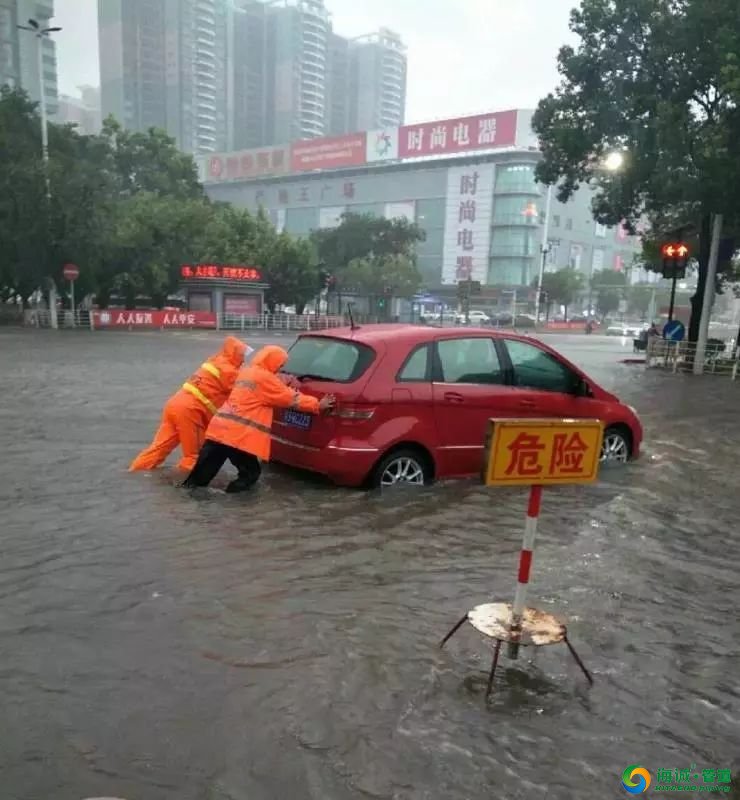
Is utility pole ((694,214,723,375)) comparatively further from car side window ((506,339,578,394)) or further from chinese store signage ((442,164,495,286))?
chinese store signage ((442,164,495,286))

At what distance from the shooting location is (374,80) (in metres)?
137

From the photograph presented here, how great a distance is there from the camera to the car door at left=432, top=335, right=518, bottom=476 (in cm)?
598

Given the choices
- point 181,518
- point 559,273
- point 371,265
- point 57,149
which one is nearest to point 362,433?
point 181,518

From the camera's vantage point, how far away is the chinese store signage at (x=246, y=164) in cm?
10938

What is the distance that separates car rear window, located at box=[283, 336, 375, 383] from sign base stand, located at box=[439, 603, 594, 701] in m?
2.60

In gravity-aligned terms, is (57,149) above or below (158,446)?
above

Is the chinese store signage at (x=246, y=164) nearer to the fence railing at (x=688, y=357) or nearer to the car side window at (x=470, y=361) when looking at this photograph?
the fence railing at (x=688, y=357)

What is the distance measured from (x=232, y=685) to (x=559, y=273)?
265ft

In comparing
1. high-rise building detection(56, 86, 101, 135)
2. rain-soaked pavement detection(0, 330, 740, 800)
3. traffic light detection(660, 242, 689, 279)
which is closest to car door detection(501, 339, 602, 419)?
rain-soaked pavement detection(0, 330, 740, 800)

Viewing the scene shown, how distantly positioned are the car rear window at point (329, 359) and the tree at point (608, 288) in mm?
90436

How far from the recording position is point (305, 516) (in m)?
5.43

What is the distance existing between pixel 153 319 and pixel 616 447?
3317 centimetres

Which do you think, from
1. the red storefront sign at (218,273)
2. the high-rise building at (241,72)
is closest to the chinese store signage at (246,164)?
the high-rise building at (241,72)

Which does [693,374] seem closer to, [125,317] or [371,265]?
[125,317]
